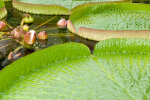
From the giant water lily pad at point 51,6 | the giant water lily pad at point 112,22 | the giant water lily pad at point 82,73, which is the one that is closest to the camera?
the giant water lily pad at point 82,73

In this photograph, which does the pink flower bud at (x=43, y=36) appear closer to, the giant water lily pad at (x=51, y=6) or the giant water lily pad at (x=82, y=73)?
the giant water lily pad at (x=82, y=73)

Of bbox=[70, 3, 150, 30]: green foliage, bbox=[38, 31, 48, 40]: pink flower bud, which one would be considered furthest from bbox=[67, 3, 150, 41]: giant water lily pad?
bbox=[38, 31, 48, 40]: pink flower bud

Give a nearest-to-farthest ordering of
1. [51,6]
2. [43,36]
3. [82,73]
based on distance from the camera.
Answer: [82,73]
[43,36]
[51,6]

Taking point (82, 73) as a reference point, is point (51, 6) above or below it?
above

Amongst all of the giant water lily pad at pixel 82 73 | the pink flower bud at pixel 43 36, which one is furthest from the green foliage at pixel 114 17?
the giant water lily pad at pixel 82 73

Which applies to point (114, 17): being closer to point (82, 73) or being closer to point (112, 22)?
point (112, 22)

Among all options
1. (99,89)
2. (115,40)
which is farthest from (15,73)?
(115,40)

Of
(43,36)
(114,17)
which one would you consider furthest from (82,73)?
(114,17)
